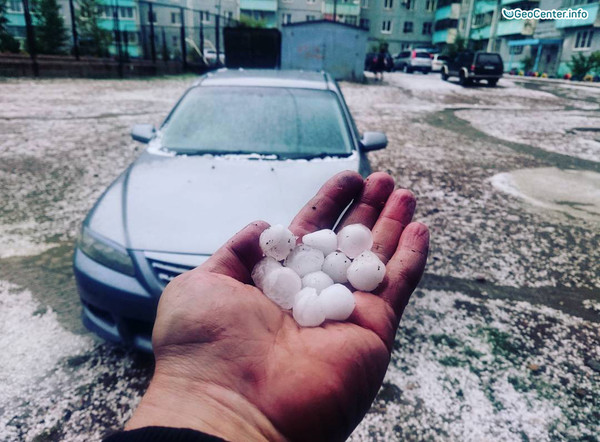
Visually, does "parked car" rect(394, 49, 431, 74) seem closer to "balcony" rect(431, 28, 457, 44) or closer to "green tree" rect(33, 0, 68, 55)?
"balcony" rect(431, 28, 457, 44)

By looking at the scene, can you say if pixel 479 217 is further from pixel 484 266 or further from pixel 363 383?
pixel 363 383

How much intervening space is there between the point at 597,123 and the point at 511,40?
38061 millimetres

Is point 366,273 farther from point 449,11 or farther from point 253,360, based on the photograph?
point 449,11

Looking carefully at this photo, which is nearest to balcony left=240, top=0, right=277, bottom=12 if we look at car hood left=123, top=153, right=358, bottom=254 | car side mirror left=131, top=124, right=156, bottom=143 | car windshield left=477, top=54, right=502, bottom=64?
car windshield left=477, top=54, right=502, bottom=64

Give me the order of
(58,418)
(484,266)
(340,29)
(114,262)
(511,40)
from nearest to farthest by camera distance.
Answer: (58,418)
(114,262)
(484,266)
(340,29)
(511,40)

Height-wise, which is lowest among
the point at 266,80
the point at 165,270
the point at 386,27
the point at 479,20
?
the point at 165,270

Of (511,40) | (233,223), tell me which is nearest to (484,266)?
(233,223)

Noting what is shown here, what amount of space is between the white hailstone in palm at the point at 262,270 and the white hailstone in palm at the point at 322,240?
0.79 feet

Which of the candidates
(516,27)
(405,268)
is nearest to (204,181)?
(405,268)

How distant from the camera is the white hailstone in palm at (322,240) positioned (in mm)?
1896

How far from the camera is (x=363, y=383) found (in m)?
1.37

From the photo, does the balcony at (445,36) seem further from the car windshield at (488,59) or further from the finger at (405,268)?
the finger at (405,268)

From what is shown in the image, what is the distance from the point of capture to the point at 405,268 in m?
1.80

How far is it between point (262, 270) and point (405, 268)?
62cm
